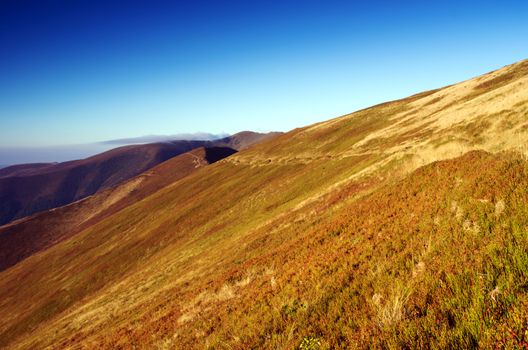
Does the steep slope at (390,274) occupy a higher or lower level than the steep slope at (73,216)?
higher

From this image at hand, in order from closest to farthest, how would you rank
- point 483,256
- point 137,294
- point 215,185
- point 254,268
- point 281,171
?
point 483,256 < point 254,268 < point 137,294 < point 281,171 < point 215,185

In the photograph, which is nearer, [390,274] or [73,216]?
[390,274]

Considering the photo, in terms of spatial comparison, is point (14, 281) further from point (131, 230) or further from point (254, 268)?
point (254, 268)

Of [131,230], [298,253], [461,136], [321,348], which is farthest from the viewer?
[131,230]

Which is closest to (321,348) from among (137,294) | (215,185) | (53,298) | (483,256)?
(483,256)

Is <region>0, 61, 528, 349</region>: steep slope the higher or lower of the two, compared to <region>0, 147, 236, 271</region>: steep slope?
higher

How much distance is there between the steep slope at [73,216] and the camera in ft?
342

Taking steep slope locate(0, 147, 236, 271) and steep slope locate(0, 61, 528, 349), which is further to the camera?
steep slope locate(0, 147, 236, 271)

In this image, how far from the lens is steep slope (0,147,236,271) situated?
104 m

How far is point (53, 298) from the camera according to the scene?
50.1 m

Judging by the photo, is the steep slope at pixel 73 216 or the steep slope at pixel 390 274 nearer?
the steep slope at pixel 390 274

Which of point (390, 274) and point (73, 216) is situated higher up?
point (390, 274)

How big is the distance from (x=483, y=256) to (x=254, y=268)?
10176 millimetres

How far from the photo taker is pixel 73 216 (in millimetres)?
121938
